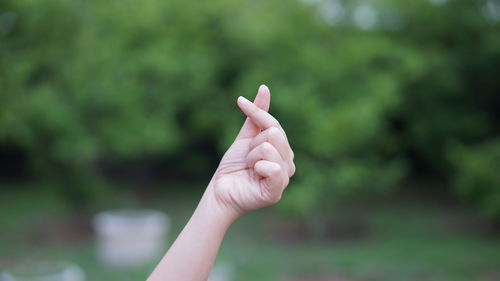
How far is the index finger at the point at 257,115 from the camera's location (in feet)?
5.26

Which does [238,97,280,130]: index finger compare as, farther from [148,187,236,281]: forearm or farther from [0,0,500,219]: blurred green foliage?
[0,0,500,219]: blurred green foliage

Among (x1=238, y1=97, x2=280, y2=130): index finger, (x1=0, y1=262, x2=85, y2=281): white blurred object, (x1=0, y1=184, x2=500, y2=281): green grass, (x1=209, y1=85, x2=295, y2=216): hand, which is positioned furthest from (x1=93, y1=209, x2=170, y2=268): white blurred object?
(x1=238, y1=97, x2=280, y2=130): index finger

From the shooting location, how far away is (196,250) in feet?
5.05

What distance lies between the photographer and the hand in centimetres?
153

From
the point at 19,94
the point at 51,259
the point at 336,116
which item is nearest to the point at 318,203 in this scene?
the point at 336,116

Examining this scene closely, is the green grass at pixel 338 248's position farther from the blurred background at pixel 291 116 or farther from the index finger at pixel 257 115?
the index finger at pixel 257 115

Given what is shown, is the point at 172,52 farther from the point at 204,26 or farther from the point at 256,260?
the point at 256,260

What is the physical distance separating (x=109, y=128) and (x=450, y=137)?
5330 mm

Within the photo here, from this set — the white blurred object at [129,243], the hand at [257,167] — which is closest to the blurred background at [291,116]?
the white blurred object at [129,243]

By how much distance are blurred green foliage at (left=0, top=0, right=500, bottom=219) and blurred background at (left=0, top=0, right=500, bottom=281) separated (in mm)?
25

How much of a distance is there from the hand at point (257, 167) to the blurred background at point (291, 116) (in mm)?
3443

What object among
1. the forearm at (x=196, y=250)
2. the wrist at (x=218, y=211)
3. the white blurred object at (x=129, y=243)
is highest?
the white blurred object at (x=129, y=243)

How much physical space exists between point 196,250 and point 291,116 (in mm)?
5055

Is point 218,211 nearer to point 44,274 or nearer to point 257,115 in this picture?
point 257,115
